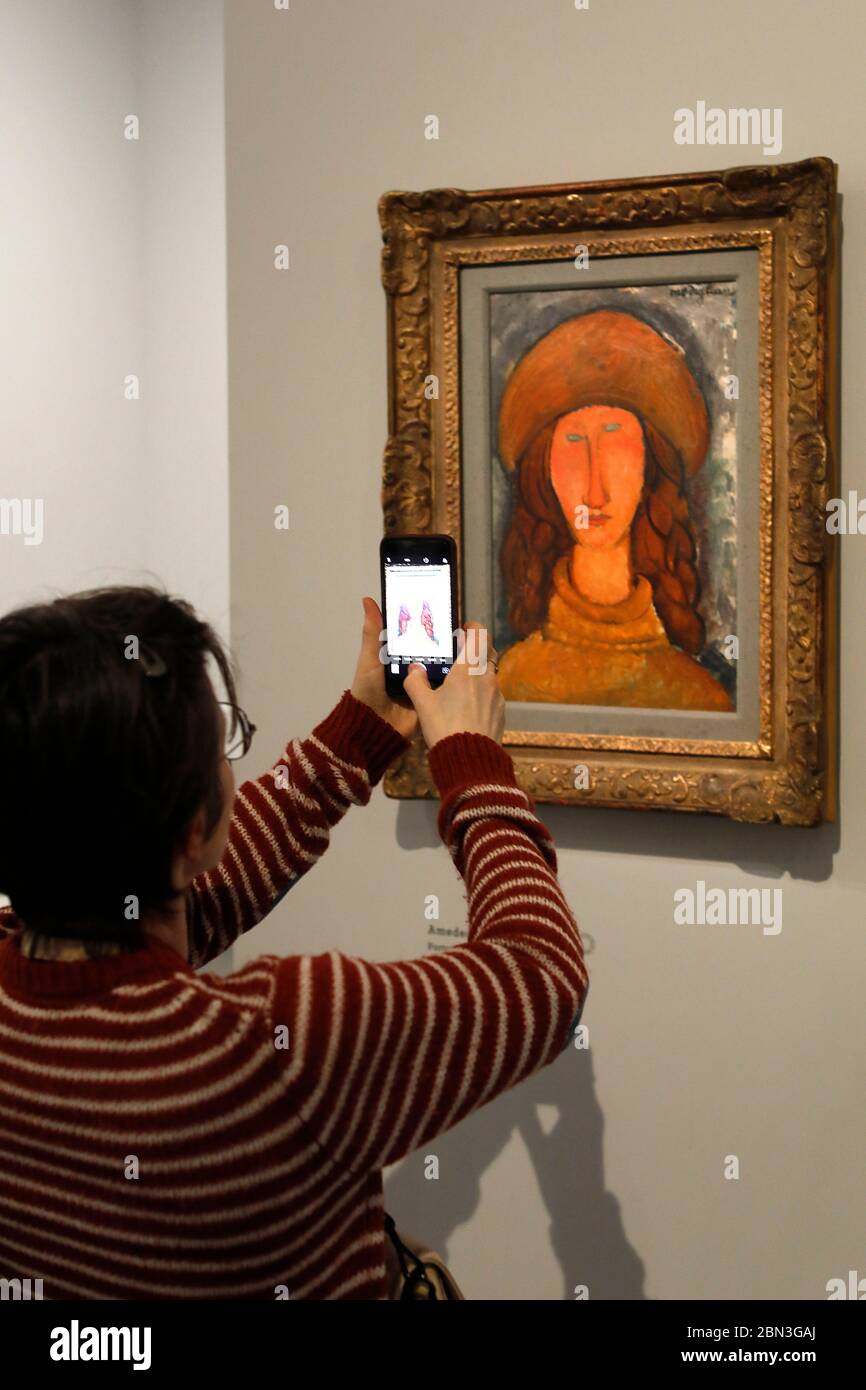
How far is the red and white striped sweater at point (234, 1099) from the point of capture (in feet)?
3.19

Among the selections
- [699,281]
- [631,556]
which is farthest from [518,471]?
[699,281]

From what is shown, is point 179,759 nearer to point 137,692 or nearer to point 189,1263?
point 137,692

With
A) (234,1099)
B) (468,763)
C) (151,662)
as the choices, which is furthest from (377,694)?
(234,1099)

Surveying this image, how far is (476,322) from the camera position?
2057 mm

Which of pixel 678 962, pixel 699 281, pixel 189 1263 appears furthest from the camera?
pixel 678 962

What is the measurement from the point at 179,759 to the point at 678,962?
121 cm

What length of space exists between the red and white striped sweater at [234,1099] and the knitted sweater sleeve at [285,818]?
14.2 inches

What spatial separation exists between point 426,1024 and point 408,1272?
429 millimetres

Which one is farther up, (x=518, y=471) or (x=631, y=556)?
(x=518, y=471)

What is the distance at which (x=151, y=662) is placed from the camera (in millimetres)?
1027

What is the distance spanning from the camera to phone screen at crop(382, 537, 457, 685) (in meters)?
1.52

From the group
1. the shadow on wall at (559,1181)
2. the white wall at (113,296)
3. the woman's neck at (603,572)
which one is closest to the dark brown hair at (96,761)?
the woman's neck at (603,572)
